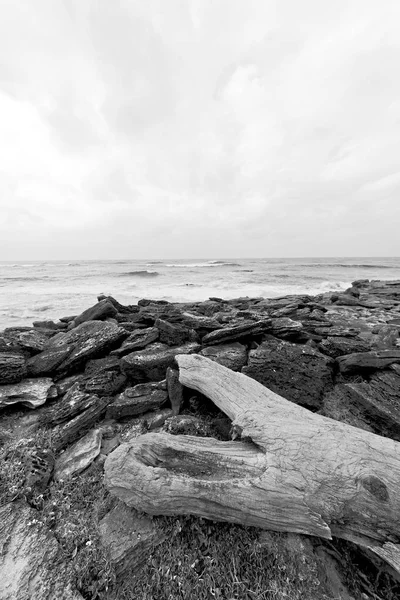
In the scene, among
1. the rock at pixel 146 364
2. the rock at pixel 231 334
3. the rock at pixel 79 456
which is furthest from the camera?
the rock at pixel 231 334

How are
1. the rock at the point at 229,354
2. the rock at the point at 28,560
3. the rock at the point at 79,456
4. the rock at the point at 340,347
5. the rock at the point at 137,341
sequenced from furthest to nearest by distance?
the rock at the point at 137,341, the rock at the point at 340,347, the rock at the point at 229,354, the rock at the point at 79,456, the rock at the point at 28,560

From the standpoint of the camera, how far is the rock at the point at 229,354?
5.17m

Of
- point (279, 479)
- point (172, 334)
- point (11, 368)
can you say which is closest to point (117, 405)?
point (172, 334)

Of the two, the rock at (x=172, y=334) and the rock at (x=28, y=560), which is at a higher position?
the rock at (x=172, y=334)

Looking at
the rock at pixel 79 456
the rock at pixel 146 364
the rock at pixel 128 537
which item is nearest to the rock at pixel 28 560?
the rock at pixel 128 537

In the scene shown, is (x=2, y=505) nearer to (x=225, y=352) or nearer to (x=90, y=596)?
(x=90, y=596)

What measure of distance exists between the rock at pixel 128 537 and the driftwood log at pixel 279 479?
16 centimetres

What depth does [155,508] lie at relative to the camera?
8.79 feet

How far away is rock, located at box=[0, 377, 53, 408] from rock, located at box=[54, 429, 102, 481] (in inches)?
48.4

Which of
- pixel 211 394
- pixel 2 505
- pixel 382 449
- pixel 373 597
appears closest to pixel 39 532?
pixel 2 505

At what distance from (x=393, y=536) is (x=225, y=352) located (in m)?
3.49

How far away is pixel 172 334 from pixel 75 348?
81.7 inches

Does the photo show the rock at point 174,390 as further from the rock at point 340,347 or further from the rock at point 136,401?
the rock at point 340,347

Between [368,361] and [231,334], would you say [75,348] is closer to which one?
[231,334]
